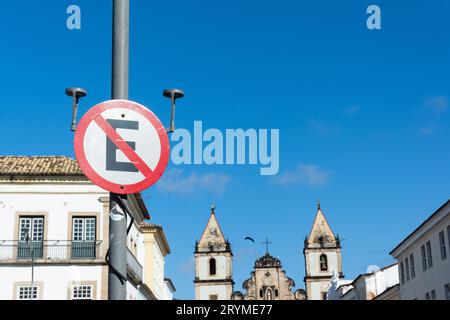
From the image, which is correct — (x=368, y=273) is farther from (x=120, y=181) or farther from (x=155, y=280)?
(x=120, y=181)

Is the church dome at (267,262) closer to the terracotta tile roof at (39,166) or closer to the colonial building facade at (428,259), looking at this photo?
the colonial building facade at (428,259)

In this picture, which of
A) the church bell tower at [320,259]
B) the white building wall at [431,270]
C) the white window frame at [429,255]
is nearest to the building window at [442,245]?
the white building wall at [431,270]

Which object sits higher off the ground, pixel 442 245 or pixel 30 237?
pixel 30 237

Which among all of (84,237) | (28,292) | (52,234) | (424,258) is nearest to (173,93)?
(28,292)

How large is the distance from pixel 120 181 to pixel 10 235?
33.3m

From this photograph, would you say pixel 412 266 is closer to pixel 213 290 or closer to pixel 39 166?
pixel 39 166

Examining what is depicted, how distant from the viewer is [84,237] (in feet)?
117

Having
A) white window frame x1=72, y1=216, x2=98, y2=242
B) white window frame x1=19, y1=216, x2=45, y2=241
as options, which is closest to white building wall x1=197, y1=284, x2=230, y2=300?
white window frame x1=72, y1=216, x2=98, y2=242

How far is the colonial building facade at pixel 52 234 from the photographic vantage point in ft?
113

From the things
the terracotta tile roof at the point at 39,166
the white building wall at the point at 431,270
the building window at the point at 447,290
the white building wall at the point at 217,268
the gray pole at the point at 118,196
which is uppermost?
the white building wall at the point at 217,268

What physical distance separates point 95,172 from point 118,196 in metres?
0.21

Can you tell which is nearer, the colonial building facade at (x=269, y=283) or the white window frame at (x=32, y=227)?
the white window frame at (x=32, y=227)

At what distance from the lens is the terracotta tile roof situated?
119ft

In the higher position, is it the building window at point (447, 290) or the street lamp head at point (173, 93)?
the building window at point (447, 290)
